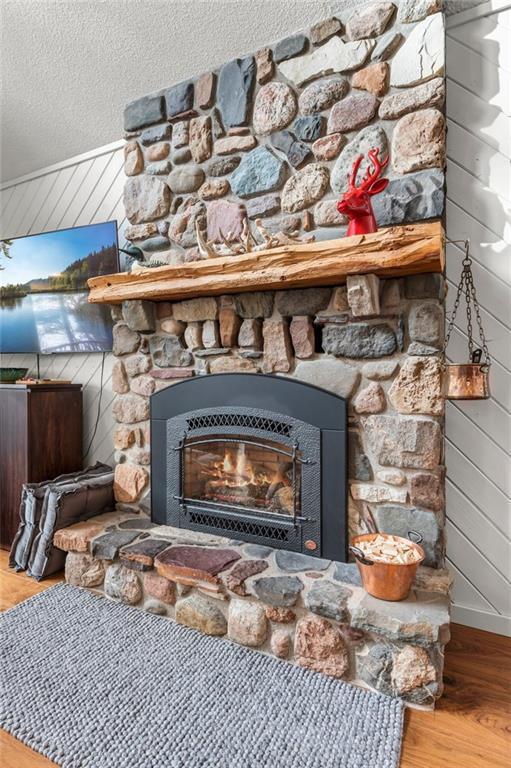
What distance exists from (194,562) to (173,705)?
49 cm

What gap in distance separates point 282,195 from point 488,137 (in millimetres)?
877

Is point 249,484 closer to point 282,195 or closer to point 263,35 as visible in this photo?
point 282,195

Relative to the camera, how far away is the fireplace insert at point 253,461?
1774 mm

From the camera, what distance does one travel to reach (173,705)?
1367mm

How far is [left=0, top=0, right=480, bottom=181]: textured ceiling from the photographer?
1870 millimetres

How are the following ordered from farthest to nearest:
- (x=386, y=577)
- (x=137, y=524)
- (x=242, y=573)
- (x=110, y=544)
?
(x=137, y=524), (x=110, y=544), (x=242, y=573), (x=386, y=577)

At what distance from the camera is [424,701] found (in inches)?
53.6

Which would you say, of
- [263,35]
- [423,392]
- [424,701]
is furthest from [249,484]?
[263,35]

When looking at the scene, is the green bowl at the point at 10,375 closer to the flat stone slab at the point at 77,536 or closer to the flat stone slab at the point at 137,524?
the flat stone slab at the point at 77,536

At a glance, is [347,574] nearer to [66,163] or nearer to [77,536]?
[77,536]

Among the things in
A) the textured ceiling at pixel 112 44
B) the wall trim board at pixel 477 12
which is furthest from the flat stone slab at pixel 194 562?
the wall trim board at pixel 477 12

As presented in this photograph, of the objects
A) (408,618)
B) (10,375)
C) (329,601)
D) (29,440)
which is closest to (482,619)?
(408,618)

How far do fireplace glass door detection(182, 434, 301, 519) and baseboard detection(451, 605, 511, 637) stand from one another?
846 mm

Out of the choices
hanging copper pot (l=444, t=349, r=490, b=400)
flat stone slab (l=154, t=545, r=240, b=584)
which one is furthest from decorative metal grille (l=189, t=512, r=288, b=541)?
hanging copper pot (l=444, t=349, r=490, b=400)
